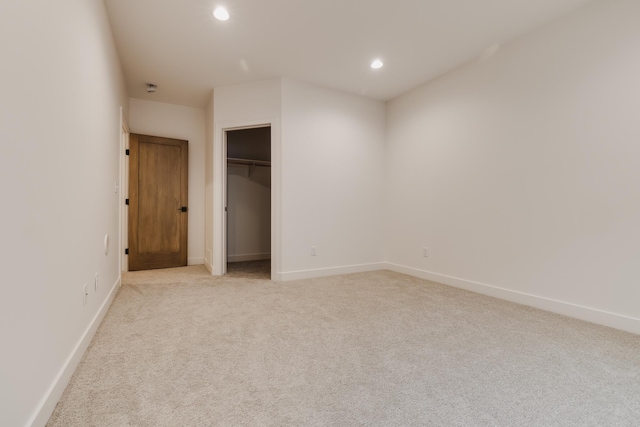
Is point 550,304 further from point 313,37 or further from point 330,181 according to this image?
point 313,37

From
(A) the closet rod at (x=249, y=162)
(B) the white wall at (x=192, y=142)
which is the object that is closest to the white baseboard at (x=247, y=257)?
(B) the white wall at (x=192, y=142)

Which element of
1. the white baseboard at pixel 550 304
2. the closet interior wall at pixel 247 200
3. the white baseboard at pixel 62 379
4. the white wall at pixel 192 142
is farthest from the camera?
the closet interior wall at pixel 247 200

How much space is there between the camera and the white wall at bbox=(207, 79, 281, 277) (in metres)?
3.95

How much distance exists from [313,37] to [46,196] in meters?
2.71

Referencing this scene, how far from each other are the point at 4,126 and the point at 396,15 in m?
2.88

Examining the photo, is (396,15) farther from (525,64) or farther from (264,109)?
(264,109)

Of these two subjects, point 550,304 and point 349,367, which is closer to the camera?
point 349,367

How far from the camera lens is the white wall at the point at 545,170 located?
2.38 metres

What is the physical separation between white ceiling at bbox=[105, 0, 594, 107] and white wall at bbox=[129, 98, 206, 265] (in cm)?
77

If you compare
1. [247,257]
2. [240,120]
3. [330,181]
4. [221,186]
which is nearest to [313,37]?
[240,120]

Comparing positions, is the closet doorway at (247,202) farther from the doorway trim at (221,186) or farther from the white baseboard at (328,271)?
the white baseboard at (328,271)

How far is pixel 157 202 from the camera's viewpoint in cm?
471

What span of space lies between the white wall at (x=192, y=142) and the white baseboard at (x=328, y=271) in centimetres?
203

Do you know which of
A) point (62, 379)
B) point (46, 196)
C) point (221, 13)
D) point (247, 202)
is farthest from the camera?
point (247, 202)
